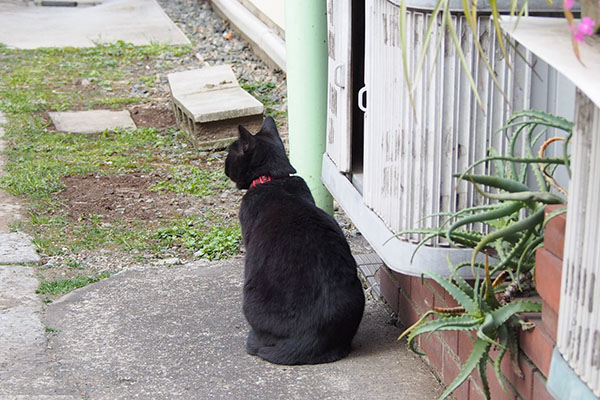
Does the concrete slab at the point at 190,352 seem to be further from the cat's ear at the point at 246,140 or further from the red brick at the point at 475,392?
the cat's ear at the point at 246,140

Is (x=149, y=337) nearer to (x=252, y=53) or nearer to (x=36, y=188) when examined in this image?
(x=36, y=188)

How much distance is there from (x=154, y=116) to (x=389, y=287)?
163 inches

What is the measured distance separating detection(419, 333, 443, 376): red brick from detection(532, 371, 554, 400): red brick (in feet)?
2.74

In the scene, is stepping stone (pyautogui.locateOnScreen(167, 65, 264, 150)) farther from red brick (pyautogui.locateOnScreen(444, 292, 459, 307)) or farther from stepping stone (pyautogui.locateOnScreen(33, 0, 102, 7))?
stepping stone (pyautogui.locateOnScreen(33, 0, 102, 7))

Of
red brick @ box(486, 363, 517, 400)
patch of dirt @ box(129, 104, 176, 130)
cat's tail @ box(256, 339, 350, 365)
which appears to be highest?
red brick @ box(486, 363, 517, 400)

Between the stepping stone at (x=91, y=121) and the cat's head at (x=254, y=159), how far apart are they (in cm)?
335

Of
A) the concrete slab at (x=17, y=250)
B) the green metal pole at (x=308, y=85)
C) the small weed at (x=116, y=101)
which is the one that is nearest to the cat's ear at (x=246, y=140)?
the green metal pole at (x=308, y=85)

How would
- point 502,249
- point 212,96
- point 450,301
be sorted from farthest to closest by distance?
point 212,96 < point 450,301 < point 502,249

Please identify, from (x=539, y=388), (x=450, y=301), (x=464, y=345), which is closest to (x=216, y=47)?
(x=450, y=301)

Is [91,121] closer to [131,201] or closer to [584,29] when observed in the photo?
[131,201]

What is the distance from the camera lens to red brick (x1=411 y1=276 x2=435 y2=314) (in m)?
3.28

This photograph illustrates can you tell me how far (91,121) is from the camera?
7289 millimetres

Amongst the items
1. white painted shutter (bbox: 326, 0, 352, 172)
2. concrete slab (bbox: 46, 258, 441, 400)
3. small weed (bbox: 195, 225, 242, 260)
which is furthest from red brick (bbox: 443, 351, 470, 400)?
small weed (bbox: 195, 225, 242, 260)

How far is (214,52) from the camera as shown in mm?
9555
